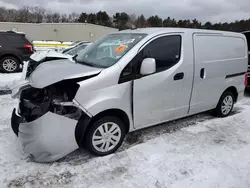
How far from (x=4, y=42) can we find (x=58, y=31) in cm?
2427

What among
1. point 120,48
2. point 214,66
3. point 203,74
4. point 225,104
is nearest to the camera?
point 120,48

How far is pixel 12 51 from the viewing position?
9164 millimetres

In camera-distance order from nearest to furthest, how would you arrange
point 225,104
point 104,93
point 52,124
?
point 52,124, point 104,93, point 225,104

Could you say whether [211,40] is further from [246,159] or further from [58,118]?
[58,118]

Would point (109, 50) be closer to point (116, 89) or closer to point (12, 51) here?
point (116, 89)

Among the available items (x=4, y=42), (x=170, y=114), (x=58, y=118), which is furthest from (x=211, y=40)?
(x=4, y=42)

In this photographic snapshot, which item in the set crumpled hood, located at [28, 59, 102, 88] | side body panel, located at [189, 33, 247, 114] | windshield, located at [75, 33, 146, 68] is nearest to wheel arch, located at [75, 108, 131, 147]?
crumpled hood, located at [28, 59, 102, 88]

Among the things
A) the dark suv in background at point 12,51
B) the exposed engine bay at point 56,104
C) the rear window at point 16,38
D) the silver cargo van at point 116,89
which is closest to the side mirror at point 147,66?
the silver cargo van at point 116,89

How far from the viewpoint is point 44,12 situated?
5962 cm

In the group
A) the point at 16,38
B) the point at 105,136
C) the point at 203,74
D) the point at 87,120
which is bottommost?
the point at 105,136

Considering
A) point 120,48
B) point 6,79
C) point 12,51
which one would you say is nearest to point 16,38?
point 12,51

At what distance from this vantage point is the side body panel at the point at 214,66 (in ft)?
12.9

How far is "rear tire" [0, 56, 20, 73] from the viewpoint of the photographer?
9.04 meters

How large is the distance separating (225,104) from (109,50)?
9.01ft
